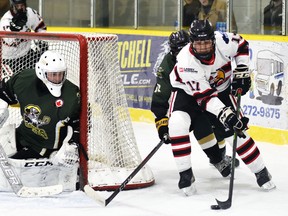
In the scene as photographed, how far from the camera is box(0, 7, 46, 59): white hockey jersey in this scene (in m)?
5.52

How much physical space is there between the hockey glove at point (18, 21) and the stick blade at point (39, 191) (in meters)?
2.42

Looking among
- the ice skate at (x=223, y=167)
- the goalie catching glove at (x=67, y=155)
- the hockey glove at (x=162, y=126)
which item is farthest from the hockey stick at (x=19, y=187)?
the ice skate at (x=223, y=167)

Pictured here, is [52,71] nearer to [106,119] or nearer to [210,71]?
[106,119]

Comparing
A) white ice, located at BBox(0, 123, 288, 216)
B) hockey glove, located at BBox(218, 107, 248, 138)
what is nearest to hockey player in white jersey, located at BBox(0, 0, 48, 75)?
white ice, located at BBox(0, 123, 288, 216)

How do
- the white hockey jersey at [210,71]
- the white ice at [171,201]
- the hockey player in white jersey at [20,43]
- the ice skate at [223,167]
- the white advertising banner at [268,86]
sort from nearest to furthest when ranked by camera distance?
the white ice at [171,201] < the white hockey jersey at [210,71] < the ice skate at [223,167] < the hockey player in white jersey at [20,43] < the white advertising banner at [268,86]

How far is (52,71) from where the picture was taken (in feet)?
14.6

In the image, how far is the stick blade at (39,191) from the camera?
446cm

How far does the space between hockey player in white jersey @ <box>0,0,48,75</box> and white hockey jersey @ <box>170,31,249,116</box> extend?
1279mm

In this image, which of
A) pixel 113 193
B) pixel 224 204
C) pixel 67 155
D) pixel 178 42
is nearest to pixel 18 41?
pixel 178 42

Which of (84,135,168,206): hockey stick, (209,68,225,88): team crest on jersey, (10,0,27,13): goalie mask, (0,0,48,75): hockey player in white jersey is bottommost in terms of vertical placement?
(84,135,168,206): hockey stick

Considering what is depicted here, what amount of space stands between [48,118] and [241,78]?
1.05 m

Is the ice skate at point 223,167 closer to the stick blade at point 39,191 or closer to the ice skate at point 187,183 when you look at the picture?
the ice skate at point 187,183

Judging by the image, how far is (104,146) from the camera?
4777mm

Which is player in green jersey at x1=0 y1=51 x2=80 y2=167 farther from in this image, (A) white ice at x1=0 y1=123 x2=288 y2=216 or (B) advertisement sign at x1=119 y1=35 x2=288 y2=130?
(B) advertisement sign at x1=119 y1=35 x2=288 y2=130
